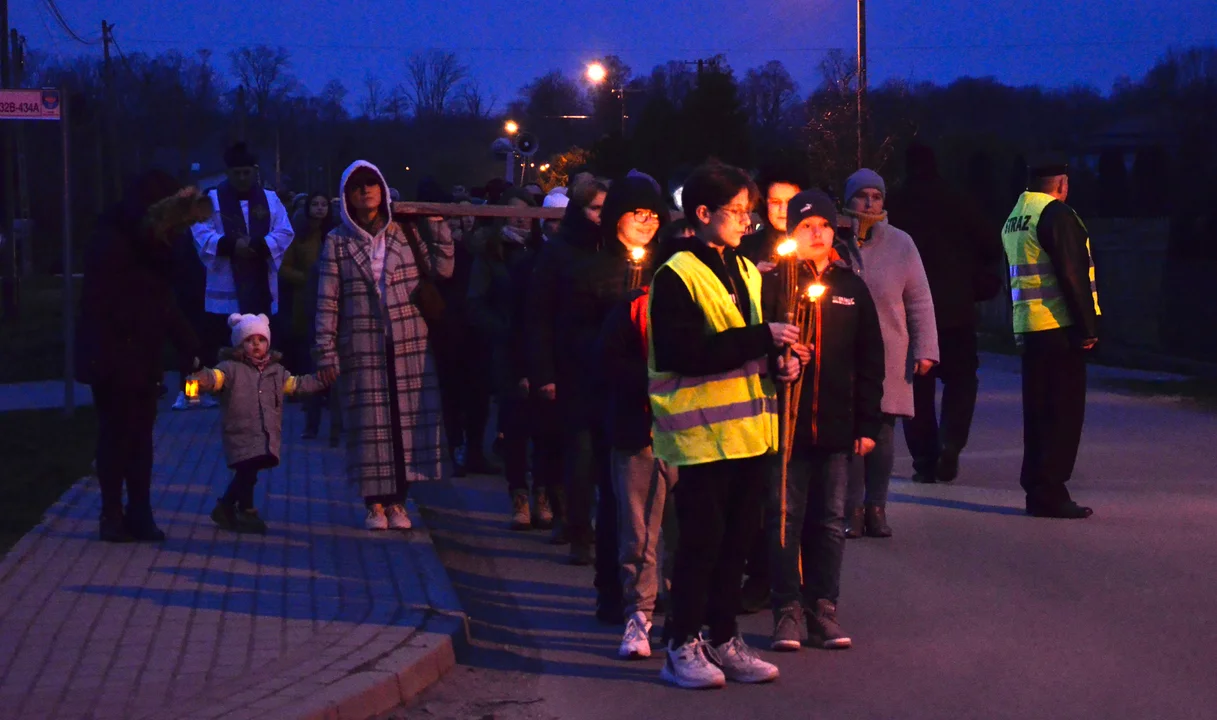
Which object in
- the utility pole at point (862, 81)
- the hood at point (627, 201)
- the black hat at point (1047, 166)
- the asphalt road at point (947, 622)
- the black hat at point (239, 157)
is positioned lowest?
the asphalt road at point (947, 622)

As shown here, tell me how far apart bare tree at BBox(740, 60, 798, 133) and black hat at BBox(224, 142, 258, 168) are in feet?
194

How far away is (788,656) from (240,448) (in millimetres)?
3795

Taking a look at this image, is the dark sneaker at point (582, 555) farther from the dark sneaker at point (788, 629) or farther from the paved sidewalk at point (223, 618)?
the dark sneaker at point (788, 629)

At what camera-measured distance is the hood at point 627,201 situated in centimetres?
725

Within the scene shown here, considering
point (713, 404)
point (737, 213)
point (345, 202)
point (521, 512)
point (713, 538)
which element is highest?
point (345, 202)

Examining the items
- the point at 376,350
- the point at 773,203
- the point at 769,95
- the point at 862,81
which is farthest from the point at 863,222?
the point at 769,95

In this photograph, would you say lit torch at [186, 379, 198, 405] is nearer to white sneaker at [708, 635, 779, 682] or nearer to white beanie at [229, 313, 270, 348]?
white beanie at [229, 313, 270, 348]

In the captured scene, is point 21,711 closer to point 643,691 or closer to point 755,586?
point 643,691

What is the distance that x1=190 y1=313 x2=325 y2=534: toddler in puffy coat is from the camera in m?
9.26

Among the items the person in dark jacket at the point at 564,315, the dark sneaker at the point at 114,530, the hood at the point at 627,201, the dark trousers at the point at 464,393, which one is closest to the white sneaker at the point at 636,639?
the person in dark jacket at the point at 564,315

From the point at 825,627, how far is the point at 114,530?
4188 mm

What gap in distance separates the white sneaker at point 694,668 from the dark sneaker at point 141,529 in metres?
3.92

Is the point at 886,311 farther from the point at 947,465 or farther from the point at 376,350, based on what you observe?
the point at 376,350

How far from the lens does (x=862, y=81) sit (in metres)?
34.0
